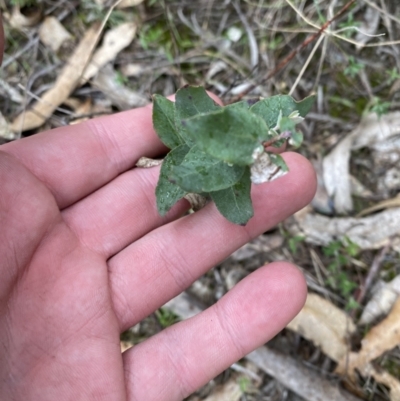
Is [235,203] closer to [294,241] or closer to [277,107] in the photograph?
[277,107]

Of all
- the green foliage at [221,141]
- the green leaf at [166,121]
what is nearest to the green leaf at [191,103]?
the green foliage at [221,141]

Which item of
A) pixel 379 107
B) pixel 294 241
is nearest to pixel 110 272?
pixel 294 241

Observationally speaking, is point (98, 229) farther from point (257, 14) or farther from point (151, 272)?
point (257, 14)

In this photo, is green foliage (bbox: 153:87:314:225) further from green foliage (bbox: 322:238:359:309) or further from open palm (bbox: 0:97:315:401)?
green foliage (bbox: 322:238:359:309)

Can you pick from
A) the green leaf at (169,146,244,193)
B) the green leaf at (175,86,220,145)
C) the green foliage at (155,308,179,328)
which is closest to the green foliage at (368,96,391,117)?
the green leaf at (175,86,220,145)

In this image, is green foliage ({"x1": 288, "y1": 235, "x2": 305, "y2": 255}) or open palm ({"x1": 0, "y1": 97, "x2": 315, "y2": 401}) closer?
open palm ({"x1": 0, "y1": 97, "x2": 315, "y2": 401})

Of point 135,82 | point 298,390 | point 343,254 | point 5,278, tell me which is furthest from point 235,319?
point 135,82
